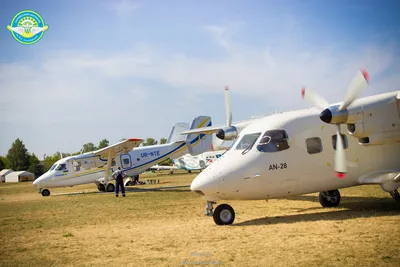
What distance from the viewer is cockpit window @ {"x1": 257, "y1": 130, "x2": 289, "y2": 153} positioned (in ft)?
37.1

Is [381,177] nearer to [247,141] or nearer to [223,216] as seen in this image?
[247,141]

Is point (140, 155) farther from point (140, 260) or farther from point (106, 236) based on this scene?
point (140, 260)

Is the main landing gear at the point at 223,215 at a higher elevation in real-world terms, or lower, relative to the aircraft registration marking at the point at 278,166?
lower

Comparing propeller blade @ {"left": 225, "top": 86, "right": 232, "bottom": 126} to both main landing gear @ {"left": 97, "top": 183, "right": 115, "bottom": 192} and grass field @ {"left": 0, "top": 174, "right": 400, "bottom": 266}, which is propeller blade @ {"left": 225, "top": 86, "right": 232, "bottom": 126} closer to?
grass field @ {"left": 0, "top": 174, "right": 400, "bottom": 266}

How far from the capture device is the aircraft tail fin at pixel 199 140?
3312cm

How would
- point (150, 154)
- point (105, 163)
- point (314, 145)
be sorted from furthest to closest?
1. point (150, 154)
2. point (105, 163)
3. point (314, 145)

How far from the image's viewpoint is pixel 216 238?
29.8ft

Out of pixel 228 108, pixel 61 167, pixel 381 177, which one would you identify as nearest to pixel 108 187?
pixel 61 167

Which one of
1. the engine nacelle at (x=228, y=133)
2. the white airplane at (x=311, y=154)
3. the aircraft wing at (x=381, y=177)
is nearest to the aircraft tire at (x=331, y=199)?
the white airplane at (x=311, y=154)

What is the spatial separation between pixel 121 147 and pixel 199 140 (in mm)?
7311

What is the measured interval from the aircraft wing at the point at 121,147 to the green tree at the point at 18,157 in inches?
3152

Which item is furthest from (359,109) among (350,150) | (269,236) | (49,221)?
(49,221)

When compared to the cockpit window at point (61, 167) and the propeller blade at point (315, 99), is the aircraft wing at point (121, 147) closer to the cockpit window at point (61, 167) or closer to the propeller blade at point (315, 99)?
the cockpit window at point (61, 167)

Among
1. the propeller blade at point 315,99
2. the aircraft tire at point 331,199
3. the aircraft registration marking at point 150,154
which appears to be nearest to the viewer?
the propeller blade at point 315,99
